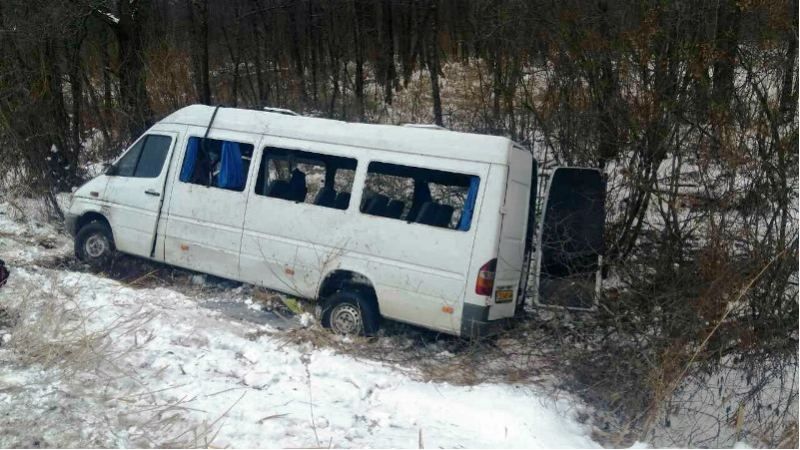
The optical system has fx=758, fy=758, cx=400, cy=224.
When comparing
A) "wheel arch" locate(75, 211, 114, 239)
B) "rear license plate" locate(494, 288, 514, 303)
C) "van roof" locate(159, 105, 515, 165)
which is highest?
"van roof" locate(159, 105, 515, 165)

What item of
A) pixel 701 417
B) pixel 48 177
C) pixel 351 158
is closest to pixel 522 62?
pixel 351 158

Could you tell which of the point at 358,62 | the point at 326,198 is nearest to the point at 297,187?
the point at 326,198

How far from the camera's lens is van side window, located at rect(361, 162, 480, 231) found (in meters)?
7.63

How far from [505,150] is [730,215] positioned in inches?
87.3

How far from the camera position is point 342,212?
798 cm

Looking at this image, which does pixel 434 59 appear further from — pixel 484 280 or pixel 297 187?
A: pixel 484 280

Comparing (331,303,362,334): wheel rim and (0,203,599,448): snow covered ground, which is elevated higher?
(331,303,362,334): wheel rim

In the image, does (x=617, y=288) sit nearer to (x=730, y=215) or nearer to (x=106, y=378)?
(x=730, y=215)

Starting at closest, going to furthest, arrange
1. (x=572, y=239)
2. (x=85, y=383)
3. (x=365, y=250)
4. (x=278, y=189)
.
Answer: (x=85, y=383) < (x=365, y=250) < (x=572, y=239) < (x=278, y=189)

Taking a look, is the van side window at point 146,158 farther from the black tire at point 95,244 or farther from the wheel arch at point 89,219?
the black tire at point 95,244

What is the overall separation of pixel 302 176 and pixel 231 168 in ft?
2.87

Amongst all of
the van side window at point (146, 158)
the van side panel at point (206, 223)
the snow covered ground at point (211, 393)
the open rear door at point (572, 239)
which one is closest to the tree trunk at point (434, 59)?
the open rear door at point (572, 239)

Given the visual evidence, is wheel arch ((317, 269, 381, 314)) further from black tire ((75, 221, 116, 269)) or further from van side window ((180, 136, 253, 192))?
black tire ((75, 221, 116, 269))

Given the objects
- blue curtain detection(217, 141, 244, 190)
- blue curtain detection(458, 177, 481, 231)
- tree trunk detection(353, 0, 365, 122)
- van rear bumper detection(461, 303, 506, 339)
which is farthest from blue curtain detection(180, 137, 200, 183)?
tree trunk detection(353, 0, 365, 122)
